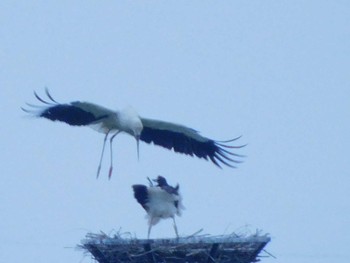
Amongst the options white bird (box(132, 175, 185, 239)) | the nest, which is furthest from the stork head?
the nest

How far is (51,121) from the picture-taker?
45.9 feet

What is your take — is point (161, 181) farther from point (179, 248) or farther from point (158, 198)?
point (179, 248)

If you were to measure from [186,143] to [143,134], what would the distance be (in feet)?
1.56

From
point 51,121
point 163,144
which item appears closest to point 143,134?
point 163,144

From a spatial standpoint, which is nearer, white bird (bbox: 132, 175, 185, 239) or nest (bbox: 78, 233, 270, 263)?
nest (bbox: 78, 233, 270, 263)

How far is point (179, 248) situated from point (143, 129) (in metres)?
2.74

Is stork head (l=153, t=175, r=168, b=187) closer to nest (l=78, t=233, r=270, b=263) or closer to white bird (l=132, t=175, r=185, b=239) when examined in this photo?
white bird (l=132, t=175, r=185, b=239)

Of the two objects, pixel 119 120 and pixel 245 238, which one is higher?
pixel 119 120

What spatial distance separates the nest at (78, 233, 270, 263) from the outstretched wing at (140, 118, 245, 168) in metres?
2.26

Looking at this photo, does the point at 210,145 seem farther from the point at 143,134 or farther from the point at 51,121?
the point at 51,121

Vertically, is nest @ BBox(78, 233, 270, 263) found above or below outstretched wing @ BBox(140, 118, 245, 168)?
below

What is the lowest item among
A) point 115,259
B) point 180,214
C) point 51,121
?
point 115,259

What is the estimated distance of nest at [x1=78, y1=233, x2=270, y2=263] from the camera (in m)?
12.2

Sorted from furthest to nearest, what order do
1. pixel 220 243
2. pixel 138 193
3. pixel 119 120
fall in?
pixel 119 120
pixel 138 193
pixel 220 243
